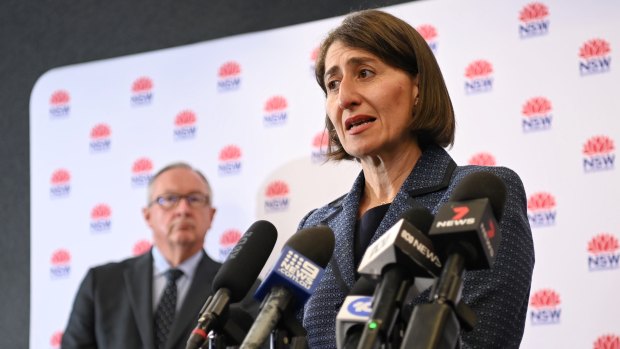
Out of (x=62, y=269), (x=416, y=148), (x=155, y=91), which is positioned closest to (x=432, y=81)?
(x=416, y=148)

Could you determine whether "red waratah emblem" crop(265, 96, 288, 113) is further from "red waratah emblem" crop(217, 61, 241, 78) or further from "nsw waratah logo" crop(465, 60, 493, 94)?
"nsw waratah logo" crop(465, 60, 493, 94)

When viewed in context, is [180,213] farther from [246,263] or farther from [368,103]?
[246,263]

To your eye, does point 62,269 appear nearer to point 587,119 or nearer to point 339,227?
point 587,119

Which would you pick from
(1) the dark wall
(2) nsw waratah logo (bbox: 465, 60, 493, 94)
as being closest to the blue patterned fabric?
(2) nsw waratah logo (bbox: 465, 60, 493, 94)

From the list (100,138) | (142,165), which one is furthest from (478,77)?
(100,138)

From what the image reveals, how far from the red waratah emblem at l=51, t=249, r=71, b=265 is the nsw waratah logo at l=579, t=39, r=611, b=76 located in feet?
9.26

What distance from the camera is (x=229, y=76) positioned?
15.0ft

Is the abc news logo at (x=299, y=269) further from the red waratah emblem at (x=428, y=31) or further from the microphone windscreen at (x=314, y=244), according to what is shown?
the red waratah emblem at (x=428, y=31)

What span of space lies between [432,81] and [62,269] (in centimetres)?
329

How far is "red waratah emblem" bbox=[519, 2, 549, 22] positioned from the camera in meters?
3.81

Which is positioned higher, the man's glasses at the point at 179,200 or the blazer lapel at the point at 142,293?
the man's glasses at the point at 179,200

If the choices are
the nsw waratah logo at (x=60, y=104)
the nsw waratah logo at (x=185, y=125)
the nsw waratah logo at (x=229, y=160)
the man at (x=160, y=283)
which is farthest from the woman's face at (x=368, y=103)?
the nsw waratah logo at (x=60, y=104)

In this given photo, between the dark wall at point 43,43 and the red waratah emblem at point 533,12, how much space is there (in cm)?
173

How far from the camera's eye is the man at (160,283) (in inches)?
158
